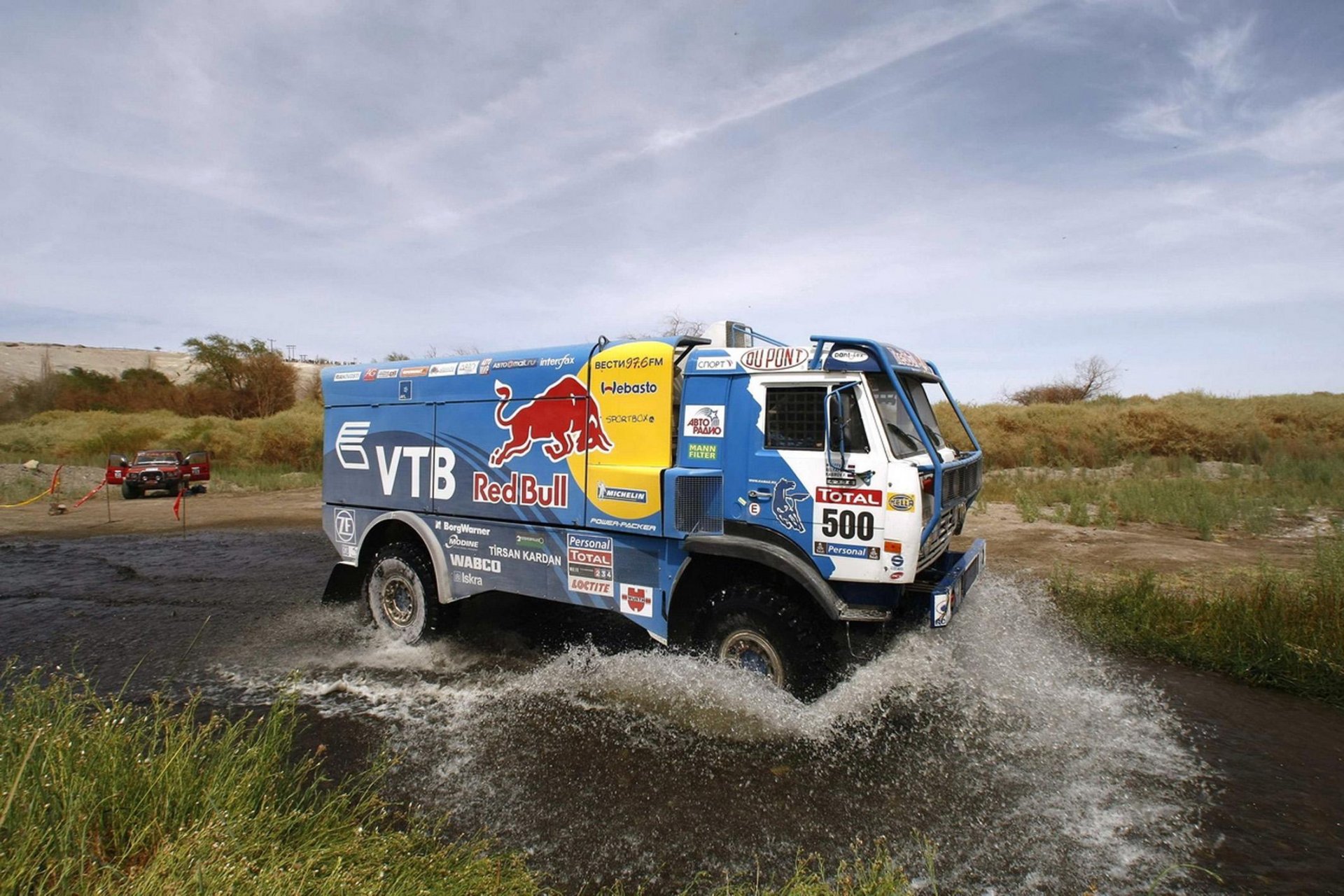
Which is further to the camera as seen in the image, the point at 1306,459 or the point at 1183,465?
the point at 1183,465

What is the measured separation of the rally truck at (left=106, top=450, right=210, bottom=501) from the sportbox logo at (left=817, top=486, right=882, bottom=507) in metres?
22.3

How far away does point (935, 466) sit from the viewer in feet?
15.4

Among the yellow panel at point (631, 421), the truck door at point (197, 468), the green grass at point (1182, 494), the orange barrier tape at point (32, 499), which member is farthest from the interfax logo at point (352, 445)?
the truck door at point (197, 468)

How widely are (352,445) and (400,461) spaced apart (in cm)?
82

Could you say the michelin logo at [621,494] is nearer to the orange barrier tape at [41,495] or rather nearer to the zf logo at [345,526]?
the zf logo at [345,526]

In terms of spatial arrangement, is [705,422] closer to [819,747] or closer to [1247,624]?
[819,747]

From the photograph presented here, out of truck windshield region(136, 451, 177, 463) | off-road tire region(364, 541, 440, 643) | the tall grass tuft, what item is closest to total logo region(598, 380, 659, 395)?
off-road tire region(364, 541, 440, 643)

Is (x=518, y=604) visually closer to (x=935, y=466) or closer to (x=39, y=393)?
(x=935, y=466)

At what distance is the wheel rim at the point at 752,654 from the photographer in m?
4.88

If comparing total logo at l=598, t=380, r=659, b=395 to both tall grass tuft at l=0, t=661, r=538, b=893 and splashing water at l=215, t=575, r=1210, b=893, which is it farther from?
tall grass tuft at l=0, t=661, r=538, b=893

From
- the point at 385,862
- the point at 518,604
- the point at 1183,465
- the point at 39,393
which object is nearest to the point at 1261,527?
the point at 1183,465

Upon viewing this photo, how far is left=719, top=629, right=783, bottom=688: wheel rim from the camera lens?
488cm

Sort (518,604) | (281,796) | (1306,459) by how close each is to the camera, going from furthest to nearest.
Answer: (1306,459) < (518,604) < (281,796)

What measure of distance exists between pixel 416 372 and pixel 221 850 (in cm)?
505
